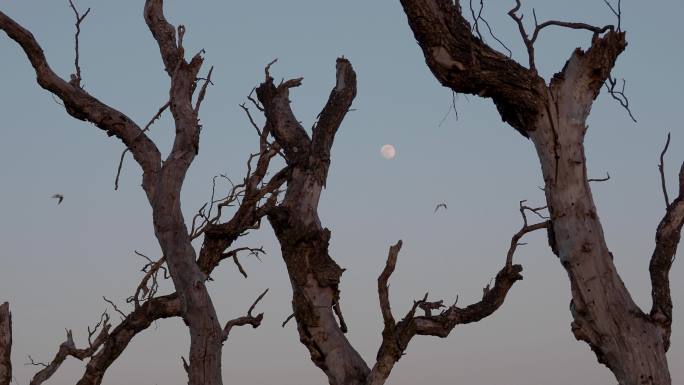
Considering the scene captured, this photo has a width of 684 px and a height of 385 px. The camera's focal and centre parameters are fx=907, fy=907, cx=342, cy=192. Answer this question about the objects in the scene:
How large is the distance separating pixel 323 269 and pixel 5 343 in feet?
14.4

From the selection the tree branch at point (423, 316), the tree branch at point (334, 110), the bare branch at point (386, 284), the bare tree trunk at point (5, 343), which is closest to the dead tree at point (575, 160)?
the tree branch at point (423, 316)

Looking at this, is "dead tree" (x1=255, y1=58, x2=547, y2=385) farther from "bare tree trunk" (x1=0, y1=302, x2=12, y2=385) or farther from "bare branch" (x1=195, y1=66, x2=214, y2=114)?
"bare tree trunk" (x1=0, y1=302, x2=12, y2=385)

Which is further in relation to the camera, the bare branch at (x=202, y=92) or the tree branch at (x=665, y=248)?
the bare branch at (x=202, y=92)

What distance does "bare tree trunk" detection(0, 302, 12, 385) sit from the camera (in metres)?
11.9

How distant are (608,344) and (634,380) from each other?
1.36 feet

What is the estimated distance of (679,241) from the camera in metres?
8.86

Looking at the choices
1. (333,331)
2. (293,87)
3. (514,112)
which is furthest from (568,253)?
(293,87)

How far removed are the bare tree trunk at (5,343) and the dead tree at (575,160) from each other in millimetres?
6605

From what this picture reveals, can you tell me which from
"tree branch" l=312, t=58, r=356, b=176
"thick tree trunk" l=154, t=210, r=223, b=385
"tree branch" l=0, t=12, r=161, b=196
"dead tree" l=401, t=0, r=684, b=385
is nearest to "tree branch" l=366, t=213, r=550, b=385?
"dead tree" l=401, t=0, r=684, b=385

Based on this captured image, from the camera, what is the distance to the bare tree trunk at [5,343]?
39.0 ft

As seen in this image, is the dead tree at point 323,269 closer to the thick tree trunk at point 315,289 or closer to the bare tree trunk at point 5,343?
the thick tree trunk at point 315,289

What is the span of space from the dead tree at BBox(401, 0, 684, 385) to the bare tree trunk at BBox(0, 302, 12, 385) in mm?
6605

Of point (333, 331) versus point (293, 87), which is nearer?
point (333, 331)

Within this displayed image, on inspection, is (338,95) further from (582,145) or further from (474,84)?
(582,145)
